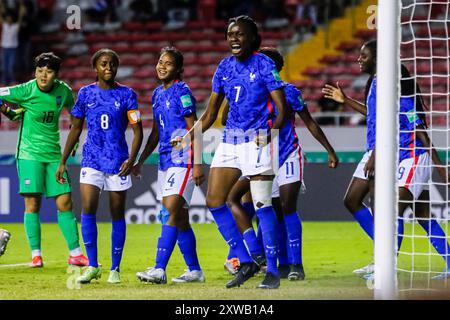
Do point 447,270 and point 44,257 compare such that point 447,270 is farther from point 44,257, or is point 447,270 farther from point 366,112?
point 44,257

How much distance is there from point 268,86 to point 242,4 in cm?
1303

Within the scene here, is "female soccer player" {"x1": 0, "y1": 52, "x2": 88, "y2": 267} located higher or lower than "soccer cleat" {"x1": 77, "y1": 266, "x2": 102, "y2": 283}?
higher

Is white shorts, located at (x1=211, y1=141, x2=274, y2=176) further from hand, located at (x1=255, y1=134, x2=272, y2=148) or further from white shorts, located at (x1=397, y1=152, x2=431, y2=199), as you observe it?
white shorts, located at (x1=397, y1=152, x2=431, y2=199)

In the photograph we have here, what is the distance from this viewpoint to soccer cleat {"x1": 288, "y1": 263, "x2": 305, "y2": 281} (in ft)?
28.3

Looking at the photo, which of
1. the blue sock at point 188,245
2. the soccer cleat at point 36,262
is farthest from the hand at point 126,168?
the soccer cleat at point 36,262

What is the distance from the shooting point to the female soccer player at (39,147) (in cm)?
981

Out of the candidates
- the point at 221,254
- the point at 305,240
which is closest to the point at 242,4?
the point at 305,240

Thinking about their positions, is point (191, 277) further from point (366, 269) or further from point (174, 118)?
point (366, 269)

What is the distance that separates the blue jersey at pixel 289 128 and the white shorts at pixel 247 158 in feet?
3.38

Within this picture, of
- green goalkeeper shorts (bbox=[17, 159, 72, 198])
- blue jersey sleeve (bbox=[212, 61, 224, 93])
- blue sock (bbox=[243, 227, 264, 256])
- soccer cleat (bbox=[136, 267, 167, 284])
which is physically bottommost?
soccer cleat (bbox=[136, 267, 167, 284])

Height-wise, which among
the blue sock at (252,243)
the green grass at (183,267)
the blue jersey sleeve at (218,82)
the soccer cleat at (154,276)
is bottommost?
the green grass at (183,267)

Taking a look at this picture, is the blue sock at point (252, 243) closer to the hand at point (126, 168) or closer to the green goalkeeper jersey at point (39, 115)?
the hand at point (126, 168)

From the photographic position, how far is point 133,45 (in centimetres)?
2089

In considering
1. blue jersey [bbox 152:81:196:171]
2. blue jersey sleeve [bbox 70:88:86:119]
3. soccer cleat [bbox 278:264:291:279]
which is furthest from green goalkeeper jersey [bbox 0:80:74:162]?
soccer cleat [bbox 278:264:291:279]
